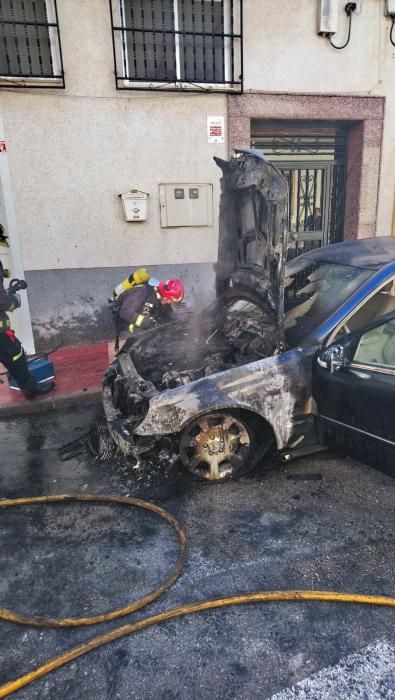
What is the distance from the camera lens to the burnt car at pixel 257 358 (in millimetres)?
3363

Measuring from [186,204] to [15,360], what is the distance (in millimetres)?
3831

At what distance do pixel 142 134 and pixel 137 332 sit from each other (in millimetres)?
3683

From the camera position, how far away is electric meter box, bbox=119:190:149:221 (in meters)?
7.15

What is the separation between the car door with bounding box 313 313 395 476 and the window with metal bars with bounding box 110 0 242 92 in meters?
5.59

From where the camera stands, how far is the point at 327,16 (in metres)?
7.23

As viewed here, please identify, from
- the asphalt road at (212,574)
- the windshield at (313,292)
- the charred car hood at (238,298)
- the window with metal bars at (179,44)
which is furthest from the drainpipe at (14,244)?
the windshield at (313,292)

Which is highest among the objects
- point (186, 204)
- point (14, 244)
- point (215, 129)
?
point (215, 129)

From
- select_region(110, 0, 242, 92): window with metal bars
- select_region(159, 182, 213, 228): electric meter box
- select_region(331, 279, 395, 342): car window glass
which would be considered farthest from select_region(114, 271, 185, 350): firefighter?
select_region(110, 0, 242, 92): window with metal bars

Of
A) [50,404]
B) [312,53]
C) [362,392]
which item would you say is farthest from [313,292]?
[312,53]

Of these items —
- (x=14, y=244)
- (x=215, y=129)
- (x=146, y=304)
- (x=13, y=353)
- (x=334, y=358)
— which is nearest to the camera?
(x=334, y=358)

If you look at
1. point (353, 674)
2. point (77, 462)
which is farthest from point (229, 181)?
point (353, 674)

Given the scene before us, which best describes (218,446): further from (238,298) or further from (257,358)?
(238,298)

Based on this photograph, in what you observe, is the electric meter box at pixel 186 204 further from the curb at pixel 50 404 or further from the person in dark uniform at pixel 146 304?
the curb at pixel 50 404

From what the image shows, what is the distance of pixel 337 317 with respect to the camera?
357 cm
